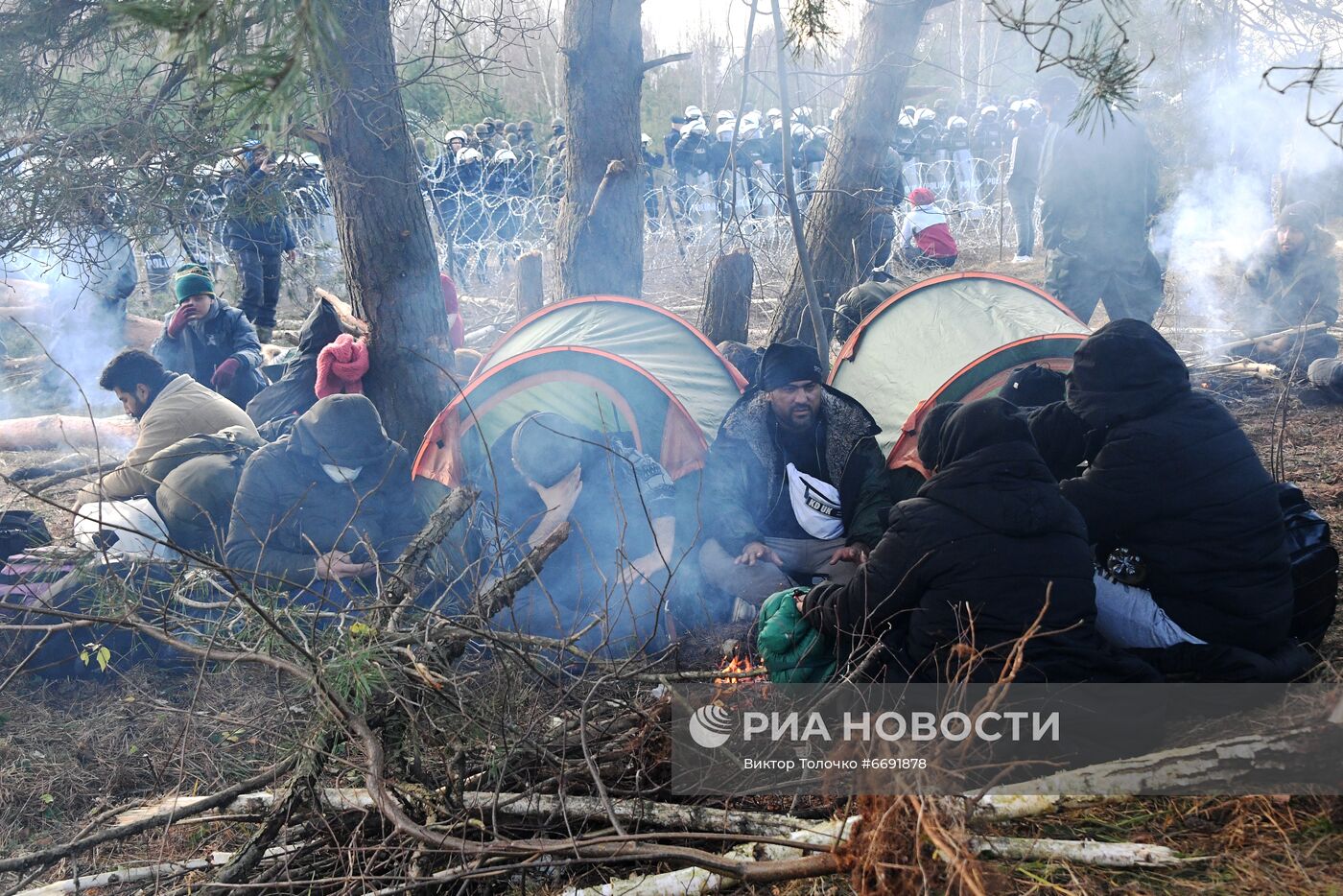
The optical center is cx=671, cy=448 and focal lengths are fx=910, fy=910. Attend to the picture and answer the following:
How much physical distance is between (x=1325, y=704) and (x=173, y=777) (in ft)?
13.3

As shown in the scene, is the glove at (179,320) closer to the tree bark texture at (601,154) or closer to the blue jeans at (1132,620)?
the tree bark texture at (601,154)

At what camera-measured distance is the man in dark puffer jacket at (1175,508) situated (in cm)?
307

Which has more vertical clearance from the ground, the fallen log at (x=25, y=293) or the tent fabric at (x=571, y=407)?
the fallen log at (x=25, y=293)

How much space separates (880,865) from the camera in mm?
1906

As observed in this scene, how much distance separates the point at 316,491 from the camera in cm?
436

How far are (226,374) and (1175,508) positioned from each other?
633cm

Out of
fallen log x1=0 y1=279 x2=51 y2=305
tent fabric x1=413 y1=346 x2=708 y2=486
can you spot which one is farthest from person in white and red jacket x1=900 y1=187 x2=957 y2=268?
fallen log x1=0 y1=279 x2=51 y2=305

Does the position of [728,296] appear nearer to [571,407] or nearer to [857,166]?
[857,166]

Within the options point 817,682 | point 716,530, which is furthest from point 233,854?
point 716,530

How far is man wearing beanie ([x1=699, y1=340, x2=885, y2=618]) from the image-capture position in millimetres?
4207

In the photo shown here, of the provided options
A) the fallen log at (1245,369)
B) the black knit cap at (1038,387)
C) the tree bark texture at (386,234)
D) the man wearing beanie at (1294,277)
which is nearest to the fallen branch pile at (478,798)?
the black knit cap at (1038,387)

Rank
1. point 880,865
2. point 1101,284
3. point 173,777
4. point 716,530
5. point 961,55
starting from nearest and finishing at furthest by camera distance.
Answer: point 880,865 → point 173,777 → point 716,530 → point 1101,284 → point 961,55

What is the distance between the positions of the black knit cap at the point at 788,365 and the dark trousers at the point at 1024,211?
9049mm

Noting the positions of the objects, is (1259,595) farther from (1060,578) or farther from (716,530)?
(716,530)
